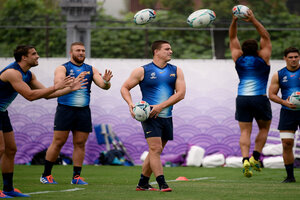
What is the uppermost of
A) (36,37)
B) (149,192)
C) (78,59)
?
(36,37)

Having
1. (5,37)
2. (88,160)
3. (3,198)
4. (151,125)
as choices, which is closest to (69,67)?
(151,125)

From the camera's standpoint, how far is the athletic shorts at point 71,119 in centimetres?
969

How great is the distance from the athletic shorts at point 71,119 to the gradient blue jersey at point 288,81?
3271 millimetres

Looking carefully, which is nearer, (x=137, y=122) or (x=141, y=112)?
(x=141, y=112)

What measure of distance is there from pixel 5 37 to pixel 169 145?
253 inches

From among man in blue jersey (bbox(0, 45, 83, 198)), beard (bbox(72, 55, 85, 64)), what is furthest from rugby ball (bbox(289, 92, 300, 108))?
man in blue jersey (bbox(0, 45, 83, 198))

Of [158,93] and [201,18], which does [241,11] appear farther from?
[158,93]

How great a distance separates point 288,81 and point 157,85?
272 centimetres

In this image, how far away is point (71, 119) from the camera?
9.69 metres

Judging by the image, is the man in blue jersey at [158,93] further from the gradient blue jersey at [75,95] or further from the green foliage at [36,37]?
the green foliage at [36,37]

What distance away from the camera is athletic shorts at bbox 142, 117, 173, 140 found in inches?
305

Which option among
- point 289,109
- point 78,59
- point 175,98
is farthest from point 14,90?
point 289,109

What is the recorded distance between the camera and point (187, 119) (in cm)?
1473

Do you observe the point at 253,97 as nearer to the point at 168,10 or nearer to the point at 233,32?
the point at 233,32
